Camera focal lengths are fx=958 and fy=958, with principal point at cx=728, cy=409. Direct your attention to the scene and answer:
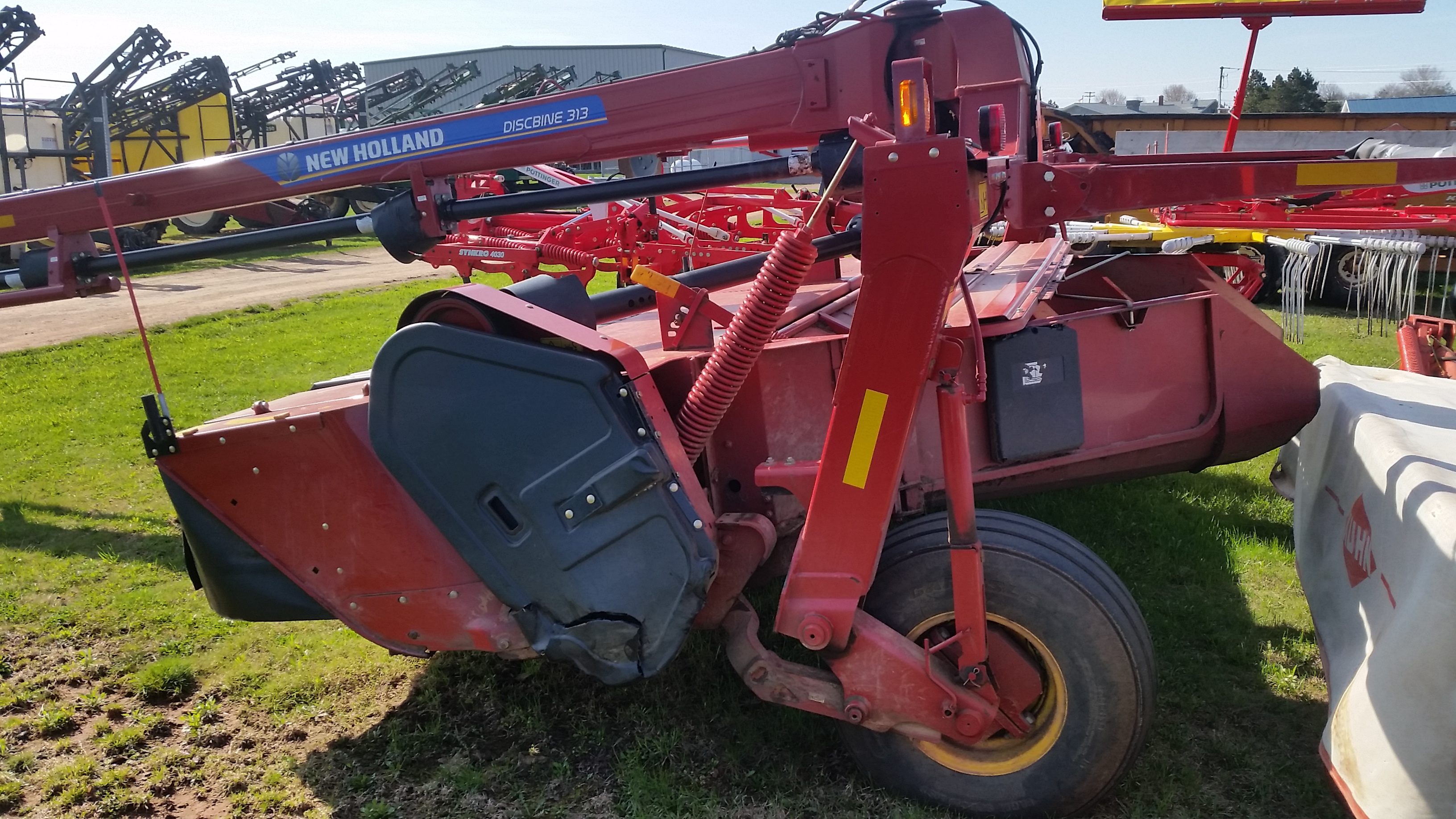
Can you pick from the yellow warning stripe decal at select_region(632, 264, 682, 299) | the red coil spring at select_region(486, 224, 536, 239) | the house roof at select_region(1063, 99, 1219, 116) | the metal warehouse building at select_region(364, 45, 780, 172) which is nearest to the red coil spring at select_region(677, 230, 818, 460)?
the yellow warning stripe decal at select_region(632, 264, 682, 299)

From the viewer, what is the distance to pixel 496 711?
134 inches

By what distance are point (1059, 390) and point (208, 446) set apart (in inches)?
112

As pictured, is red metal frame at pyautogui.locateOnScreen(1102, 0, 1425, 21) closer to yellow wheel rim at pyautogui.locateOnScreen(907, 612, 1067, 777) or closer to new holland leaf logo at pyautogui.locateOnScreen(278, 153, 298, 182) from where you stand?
yellow wheel rim at pyautogui.locateOnScreen(907, 612, 1067, 777)

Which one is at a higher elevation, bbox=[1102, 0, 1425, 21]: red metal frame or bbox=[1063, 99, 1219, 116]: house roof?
bbox=[1063, 99, 1219, 116]: house roof

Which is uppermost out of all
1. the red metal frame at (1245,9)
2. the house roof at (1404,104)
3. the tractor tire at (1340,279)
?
the house roof at (1404,104)

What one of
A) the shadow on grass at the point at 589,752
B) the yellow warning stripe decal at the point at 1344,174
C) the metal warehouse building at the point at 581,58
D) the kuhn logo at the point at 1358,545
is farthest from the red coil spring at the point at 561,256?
the metal warehouse building at the point at 581,58

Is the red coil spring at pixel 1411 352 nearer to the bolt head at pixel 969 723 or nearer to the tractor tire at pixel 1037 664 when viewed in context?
the tractor tire at pixel 1037 664

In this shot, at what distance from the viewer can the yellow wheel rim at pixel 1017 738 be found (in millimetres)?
2547

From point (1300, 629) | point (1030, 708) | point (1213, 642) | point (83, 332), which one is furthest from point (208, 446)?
point (83, 332)

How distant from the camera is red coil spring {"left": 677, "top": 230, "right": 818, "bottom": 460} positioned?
2.32 metres

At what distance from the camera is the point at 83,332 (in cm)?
1064

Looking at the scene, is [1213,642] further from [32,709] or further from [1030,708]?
[32,709]

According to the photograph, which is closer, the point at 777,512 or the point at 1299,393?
the point at 777,512

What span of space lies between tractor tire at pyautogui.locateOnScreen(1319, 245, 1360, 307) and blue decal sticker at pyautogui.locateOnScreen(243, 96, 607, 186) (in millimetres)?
10190
